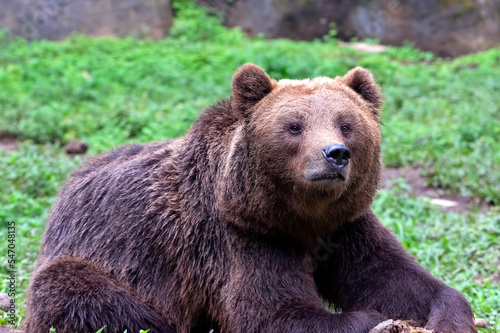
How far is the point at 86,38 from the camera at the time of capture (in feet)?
60.8

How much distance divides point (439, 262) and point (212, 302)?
327 centimetres

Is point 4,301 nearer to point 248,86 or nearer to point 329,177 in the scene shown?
point 248,86

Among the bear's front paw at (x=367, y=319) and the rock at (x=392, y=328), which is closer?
the rock at (x=392, y=328)

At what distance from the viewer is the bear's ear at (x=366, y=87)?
5.29m

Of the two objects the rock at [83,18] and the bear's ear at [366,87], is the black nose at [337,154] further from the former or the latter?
the rock at [83,18]

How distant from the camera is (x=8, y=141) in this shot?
487 inches

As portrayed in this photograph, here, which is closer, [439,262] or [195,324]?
[195,324]

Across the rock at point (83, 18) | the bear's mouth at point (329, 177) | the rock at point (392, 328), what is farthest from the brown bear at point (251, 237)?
the rock at point (83, 18)

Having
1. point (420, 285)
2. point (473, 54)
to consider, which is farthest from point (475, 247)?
point (473, 54)

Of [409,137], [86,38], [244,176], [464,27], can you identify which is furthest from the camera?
[464,27]

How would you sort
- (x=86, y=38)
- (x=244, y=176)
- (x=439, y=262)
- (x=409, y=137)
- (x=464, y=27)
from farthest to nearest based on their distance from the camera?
(x=464, y=27) < (x=86, y=38) < (x=409, y=137) < (x=439, y=262) < (x=244, y=176)

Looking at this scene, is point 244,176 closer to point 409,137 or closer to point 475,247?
point 475,247

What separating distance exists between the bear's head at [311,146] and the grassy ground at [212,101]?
1.87 m

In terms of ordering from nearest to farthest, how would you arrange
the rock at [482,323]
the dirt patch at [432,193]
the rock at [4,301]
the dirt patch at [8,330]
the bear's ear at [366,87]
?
the bear's ear at [366,87] < the dirt patch at [8,330] < the rock at [482,323] < the rock at [4,301] < the dirt patch at [432,193]
